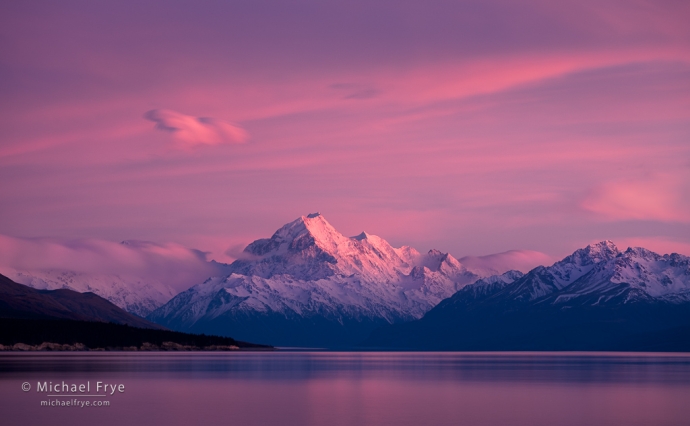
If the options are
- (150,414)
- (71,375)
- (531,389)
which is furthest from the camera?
(71,375)

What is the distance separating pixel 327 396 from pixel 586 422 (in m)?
35.2

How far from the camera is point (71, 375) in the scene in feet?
420

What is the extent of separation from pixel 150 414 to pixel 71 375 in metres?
51.4

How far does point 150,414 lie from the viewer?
81312 mm

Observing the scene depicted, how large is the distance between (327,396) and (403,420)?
90.3 ft

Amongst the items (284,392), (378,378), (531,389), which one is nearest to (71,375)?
(284,392)

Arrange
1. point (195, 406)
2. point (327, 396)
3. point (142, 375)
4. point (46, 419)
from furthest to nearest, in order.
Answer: point (142, 375), point (327, 396), point (195, 406), point (46, 419)

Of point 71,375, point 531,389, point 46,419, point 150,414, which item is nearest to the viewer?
point 46,419

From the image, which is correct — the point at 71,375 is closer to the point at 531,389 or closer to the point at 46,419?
the point at 46,419

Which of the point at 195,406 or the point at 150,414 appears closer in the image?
the point at 150,414

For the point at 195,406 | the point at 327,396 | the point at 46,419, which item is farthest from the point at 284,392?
the point at 46,419

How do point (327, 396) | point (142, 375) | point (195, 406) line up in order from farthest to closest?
point (142, 375)
point (327, 396)
point (195, 406)

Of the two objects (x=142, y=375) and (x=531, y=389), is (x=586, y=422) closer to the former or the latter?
(x=531, y=389)

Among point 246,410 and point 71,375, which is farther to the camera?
point 71,375
